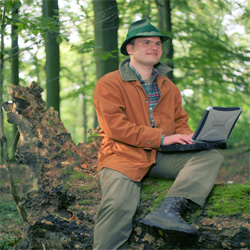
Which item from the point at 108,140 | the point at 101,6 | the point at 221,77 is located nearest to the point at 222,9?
the point at 221,77

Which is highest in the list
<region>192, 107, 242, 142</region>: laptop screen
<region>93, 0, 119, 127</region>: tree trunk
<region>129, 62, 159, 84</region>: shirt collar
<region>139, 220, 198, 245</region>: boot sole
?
<region>93, 0, 119, 127</region>: tree trunk

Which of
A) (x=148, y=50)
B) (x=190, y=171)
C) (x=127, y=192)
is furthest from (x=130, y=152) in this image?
(x=148, y=50)

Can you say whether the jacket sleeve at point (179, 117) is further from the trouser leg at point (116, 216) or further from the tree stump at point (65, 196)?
the trouser leg at point (116, 216)

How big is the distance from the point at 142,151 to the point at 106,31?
139 inches

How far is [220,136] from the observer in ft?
11.2

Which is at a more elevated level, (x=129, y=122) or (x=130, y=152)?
(x=129, y=122)

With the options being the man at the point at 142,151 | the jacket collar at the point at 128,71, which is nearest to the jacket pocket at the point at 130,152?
the man at the point at 142,151

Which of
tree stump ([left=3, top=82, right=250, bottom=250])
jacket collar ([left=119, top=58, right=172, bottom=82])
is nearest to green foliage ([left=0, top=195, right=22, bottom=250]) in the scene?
tree stump ([left=3, top=82, right=250, bottom=250])

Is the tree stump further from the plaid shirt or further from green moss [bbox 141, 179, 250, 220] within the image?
the plaid shirt

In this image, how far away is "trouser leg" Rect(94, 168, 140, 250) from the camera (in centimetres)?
309

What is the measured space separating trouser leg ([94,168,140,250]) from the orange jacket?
220 mm

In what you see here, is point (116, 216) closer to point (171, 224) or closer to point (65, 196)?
point (171, 224)

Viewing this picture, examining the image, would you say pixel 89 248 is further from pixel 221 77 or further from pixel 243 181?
pixel 221 77

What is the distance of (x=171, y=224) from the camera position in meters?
2.76
